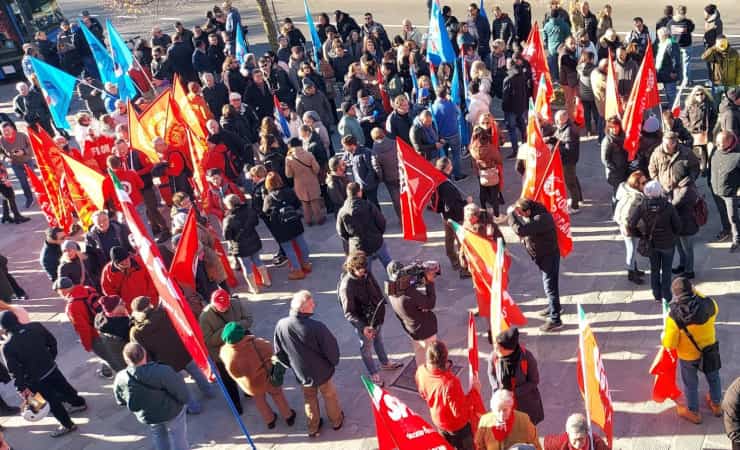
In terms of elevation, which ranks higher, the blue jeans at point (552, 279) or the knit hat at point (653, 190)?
the knit hat at point (653, 190)

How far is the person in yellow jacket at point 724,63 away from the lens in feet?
43.8

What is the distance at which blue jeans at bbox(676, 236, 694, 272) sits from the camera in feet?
31.2

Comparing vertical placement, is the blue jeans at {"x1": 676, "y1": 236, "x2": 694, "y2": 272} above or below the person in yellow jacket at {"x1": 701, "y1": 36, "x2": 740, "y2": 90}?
below

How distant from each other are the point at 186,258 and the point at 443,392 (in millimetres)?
3977

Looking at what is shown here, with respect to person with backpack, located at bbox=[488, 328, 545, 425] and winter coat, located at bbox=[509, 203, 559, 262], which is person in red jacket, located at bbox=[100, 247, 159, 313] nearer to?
winter coat, located at bbox=[509, 203, 559, 262]

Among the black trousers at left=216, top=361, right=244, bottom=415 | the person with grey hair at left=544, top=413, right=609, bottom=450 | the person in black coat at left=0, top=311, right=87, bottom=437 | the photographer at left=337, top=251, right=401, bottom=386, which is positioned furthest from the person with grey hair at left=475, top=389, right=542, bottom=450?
the person in black coat at left=0, top=311, right=87, bottom=437

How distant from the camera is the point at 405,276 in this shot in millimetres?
8016

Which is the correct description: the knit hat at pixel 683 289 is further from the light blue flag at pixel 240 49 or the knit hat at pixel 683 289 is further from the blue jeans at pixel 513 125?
the light blue flag at pixel 240 49

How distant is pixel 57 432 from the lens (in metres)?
9.03

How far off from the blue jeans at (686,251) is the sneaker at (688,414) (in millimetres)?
2502

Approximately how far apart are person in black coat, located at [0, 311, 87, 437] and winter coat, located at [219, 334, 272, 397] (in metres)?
2.01

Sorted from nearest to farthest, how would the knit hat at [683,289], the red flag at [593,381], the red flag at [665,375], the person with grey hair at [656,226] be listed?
the red flag at [593,381] → the knit hat at [683,289] → the red flag at [665,375] → the person with grey hair at [656,226]

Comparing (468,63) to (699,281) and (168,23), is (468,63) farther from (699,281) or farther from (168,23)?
(168,23)

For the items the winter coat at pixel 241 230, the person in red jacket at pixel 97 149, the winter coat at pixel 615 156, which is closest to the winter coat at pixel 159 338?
the winter coat at pixel 241 230
